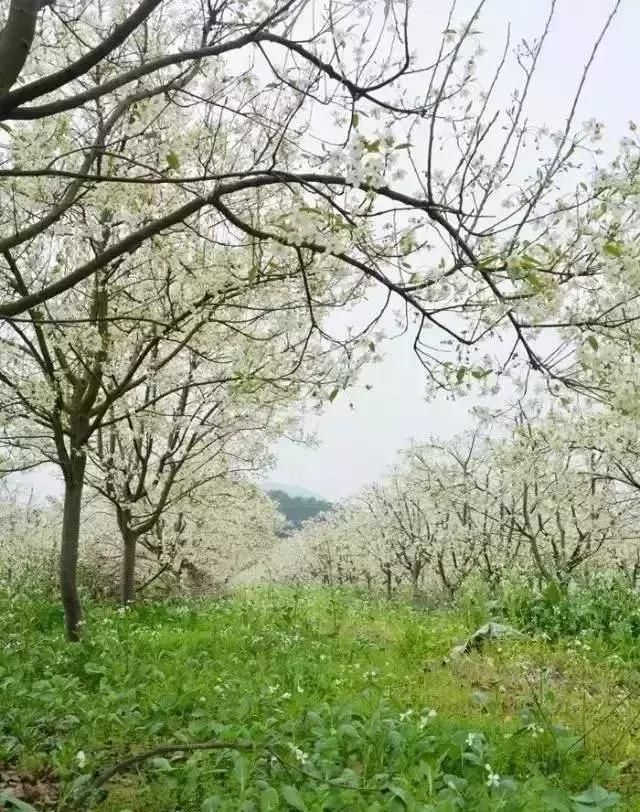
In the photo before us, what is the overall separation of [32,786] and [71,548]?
13.0 ft

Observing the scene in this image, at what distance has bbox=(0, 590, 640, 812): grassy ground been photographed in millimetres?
3146

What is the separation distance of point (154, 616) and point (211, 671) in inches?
147

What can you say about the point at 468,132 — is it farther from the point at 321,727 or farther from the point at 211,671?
the point at 211,671

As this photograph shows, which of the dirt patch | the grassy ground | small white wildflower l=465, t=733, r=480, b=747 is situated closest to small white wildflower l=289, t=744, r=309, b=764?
the grassy ground

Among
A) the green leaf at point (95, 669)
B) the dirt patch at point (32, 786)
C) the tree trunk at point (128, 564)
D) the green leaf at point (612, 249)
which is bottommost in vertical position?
the dirt patch at point (32, 786)

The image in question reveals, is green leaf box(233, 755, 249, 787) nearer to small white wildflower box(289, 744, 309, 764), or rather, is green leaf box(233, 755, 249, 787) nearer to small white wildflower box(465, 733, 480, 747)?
small white wildflower box(289, 744, 309, 764)

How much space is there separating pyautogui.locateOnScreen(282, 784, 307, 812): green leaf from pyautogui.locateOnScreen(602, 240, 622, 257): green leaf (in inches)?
94.1

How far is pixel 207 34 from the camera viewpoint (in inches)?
149

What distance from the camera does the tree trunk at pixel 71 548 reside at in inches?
288

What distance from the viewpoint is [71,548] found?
23.9ft

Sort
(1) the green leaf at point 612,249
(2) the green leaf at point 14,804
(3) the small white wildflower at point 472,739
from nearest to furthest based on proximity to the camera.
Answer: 1. (1) the green leaf at point 612,249
2. (2) the green leaf at point 14,804
3. (3) the small white wildflower at point 472,739

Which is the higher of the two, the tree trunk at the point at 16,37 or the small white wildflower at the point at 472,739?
the tree trunk at the point at 16,37

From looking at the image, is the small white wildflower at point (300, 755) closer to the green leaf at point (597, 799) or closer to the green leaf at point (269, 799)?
the green leaf at point (269, 799)

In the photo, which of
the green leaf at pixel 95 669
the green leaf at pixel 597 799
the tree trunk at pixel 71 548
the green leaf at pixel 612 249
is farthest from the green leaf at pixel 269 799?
the tree trunk at pixel 71 548
